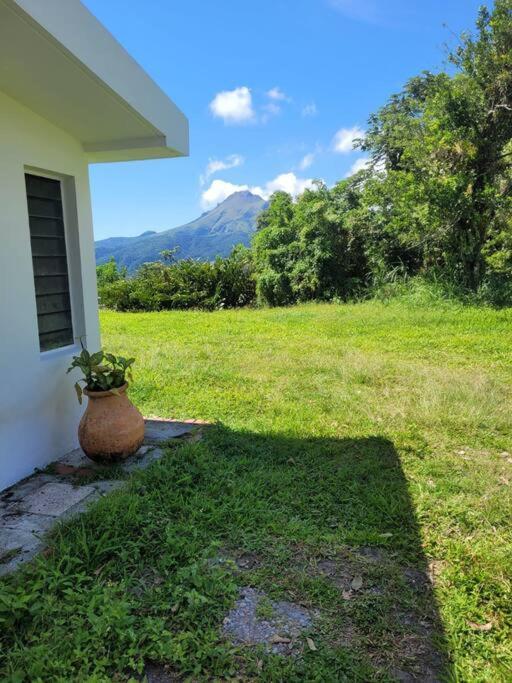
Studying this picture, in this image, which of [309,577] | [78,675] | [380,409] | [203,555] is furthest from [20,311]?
[380,409]

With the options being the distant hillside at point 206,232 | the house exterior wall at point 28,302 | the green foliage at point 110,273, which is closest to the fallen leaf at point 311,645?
the house exterior wall at point 28,302

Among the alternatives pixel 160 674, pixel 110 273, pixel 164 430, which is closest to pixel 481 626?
pixel 160 674

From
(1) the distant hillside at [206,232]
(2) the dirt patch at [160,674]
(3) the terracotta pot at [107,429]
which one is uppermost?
(1) the distant hillside at [206,232]

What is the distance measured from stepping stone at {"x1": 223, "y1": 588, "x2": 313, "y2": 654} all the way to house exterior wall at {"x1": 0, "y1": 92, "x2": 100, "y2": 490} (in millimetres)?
1927

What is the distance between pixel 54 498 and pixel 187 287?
38.0ft

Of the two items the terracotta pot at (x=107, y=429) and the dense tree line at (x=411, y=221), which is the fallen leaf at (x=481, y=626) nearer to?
the terracotta pot at (x=107, y=429)

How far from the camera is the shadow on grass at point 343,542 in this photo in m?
1.94

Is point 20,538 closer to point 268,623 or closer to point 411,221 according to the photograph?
point 268,623

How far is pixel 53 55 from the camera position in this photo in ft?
7.82

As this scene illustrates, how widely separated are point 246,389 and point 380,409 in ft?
5.39

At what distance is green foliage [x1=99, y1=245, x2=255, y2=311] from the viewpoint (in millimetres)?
14070

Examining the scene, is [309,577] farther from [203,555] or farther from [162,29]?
[162,29]

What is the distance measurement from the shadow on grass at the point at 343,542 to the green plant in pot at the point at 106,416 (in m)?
0.69

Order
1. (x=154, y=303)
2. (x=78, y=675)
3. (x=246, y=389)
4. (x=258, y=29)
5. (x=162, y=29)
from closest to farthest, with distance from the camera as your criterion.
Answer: (x=78, y=675) < (x=246, y=389) < (x=162, y=29) < (x=258, y=29) < (x=154, y=303)
